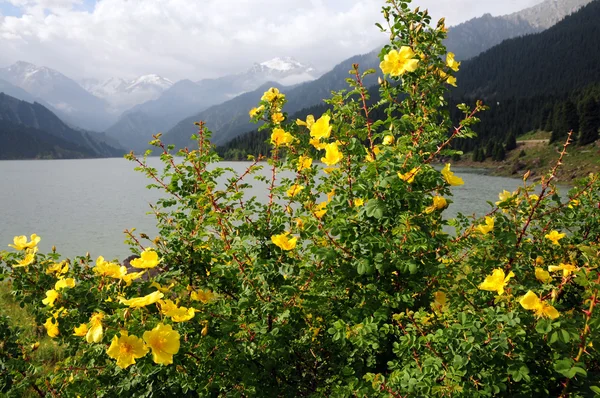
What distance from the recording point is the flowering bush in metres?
1.66

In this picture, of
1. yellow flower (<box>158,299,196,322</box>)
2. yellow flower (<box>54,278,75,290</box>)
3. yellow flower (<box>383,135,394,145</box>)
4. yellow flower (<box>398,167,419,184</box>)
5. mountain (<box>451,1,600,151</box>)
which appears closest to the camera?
yellow flower (<box>158,299,196,322</box>)

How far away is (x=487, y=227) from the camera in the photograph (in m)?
2.42

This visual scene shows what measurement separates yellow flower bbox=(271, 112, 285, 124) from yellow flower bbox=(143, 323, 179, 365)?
170 centimetres

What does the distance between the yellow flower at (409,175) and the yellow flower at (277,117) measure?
3.42ft

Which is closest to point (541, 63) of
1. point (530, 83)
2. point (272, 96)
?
point (530, 83)

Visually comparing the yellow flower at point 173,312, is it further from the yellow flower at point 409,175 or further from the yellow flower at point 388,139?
the yellow flower at point 388,139

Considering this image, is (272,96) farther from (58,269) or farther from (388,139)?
(58,269)

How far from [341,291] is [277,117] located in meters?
1.33

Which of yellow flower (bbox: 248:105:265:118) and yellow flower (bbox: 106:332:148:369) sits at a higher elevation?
yellow flower (bbox: 248:105:265:118)

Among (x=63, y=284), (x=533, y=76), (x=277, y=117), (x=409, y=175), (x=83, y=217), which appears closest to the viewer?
(x=63, y=284)

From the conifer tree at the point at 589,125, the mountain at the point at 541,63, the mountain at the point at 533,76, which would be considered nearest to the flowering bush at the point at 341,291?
the conifer tree at the point at 589,125

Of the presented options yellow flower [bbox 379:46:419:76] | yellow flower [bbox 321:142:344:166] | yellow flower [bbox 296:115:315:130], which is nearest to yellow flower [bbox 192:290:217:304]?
yellow flower [bbox 321:142:344:166]

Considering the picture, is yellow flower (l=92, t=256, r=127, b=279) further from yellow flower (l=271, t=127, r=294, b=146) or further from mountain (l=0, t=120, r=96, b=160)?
mountain (l=0, t=120, r=96, b=160)

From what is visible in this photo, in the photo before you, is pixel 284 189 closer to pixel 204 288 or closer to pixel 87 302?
pixel 204 288
